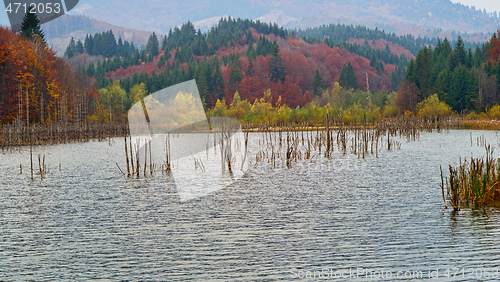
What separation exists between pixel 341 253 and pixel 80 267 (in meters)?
5.16

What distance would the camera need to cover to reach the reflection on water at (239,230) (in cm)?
920

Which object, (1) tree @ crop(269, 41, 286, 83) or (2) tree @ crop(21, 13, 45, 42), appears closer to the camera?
(2) tree @ crop(21, 13, 45, 42)

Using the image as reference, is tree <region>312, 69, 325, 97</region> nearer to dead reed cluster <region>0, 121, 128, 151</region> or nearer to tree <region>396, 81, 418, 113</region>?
tree <region>396, 81, 418, 113</region>

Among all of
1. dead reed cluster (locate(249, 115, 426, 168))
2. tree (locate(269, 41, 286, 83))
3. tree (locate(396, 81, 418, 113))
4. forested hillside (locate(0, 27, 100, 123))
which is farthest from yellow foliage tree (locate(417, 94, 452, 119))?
tree (locate(269, 41, 286, 83))

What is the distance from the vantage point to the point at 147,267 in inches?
368

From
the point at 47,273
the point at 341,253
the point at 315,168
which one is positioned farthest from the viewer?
the point at 315,168

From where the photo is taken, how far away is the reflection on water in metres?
9.20

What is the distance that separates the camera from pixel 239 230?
478 inches

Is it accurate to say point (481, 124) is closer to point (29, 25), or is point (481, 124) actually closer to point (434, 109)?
point (434, 109)

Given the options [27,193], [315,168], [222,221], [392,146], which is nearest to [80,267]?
[222,221]

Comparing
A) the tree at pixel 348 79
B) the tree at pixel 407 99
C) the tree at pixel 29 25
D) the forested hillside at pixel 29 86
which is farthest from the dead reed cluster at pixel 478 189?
the tree at pixel 348 79

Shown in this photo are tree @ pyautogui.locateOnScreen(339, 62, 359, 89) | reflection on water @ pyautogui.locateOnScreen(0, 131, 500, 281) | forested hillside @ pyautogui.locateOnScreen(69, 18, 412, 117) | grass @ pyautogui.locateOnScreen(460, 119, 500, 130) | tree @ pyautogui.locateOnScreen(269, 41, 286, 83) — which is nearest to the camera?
reflection on water @ pyautogui.locateOnScreen(0, 131, 500, 281)

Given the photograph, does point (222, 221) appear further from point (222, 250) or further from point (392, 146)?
point (392, 146)

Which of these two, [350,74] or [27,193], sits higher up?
[350,74]
